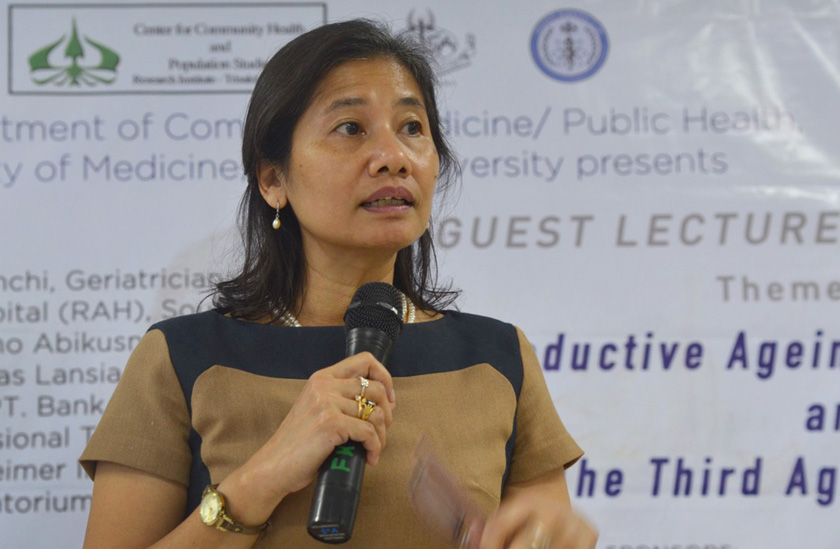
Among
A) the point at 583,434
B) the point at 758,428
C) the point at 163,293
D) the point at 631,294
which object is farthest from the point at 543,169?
the point at 163,293

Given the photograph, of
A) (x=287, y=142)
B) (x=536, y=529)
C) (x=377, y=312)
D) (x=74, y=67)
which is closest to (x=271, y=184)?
(x=287, y=142)

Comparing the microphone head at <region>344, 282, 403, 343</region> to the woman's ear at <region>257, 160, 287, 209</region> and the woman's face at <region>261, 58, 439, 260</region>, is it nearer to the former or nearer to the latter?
the woman's face at <region>261, 58, 439, 260</region>

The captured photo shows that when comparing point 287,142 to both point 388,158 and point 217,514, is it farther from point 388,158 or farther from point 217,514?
point 217,514

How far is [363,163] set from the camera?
136 centimetres

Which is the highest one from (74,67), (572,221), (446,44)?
(446,44)

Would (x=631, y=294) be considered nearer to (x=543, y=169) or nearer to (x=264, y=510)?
(x=543, y=169)

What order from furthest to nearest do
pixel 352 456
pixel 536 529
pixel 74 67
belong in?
pixel 74 67, pixel 352 456, pixel 536 529

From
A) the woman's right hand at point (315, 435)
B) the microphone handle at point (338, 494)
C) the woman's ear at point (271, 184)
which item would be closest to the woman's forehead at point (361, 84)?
the woman's ear at point (271, 184)

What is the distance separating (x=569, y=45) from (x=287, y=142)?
4.77 ft

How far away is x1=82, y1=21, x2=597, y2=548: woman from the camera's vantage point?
115 centimetres

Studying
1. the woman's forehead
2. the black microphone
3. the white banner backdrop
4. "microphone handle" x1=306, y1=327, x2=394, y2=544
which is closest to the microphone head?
the black microphone

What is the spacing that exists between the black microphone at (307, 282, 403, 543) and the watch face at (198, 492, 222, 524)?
0.48 ft

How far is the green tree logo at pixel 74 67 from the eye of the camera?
8.61 feet

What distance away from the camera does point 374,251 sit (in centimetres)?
144
